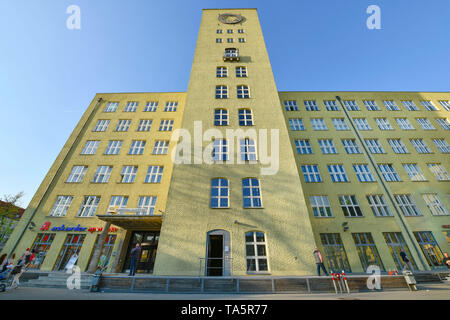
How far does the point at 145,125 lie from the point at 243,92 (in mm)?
13381

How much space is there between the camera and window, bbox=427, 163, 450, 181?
20.6 m

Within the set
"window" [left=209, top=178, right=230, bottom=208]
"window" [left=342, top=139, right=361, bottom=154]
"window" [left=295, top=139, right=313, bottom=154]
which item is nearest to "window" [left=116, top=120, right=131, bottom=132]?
"window" [left=209, top=178, right=230, bottom=208]

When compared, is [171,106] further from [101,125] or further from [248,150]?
[248,150]

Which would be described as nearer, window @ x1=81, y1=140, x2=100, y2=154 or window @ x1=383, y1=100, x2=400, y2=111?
window @ x1=81, y1=140, x2=100, y2=154

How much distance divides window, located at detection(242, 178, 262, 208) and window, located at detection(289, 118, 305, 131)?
1230 centimetres

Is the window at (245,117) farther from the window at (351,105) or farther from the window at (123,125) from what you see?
the window at (351,105)

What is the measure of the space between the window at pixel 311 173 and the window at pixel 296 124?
18.1 ft

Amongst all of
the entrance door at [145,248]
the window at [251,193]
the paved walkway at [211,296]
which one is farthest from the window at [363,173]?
the entrance door at [145,248]

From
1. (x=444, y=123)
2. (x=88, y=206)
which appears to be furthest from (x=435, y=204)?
(x=88, y=206)

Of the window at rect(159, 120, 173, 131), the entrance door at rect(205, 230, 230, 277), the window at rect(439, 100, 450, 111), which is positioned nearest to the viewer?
the entrance door at rect(205, 230, 230, 277)

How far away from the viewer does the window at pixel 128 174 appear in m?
20.0

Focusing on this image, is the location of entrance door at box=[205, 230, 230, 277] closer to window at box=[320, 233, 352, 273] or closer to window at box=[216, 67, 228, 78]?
window at box=[320, 233, 352, 273]

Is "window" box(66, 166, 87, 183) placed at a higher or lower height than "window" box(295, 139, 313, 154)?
lower

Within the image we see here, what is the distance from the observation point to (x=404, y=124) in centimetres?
2452
